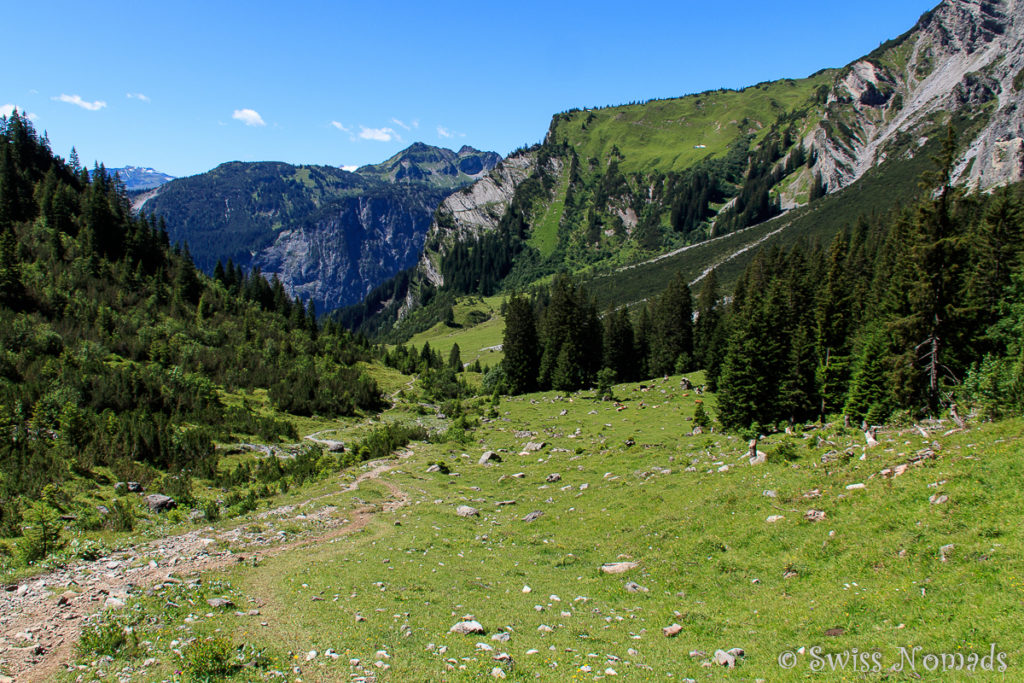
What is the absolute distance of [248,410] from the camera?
51.3m

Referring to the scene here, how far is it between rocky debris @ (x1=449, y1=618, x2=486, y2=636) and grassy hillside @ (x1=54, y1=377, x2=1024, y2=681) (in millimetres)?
198

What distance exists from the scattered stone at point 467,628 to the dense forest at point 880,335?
68.9 ft

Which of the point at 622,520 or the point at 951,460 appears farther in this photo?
the point at 622,520

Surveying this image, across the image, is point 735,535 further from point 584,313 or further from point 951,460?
point 584,313

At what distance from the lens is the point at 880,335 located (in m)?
35.9

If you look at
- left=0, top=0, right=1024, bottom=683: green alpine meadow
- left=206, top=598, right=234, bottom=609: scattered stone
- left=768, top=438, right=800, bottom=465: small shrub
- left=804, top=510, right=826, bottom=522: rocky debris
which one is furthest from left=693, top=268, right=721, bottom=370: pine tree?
left=206, top=598, right=234, bottom=609: scattered stone

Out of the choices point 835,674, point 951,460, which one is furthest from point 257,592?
point 951,460

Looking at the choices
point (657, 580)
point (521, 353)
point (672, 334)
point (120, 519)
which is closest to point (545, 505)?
point (657, 580)

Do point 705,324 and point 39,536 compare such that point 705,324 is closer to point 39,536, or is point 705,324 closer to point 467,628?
point 467,628

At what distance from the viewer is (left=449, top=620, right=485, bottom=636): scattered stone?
11.8 metres

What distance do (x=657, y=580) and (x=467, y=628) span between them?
6.15 metres

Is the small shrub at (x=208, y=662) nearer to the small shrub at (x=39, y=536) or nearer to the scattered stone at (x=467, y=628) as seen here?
the scattered stone at (x=467, y=628)

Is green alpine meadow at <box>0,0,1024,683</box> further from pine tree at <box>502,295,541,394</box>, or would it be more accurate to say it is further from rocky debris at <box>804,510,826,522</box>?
pine tree at <box>502,295,541,394</box>

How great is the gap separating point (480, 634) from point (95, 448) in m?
30.0
